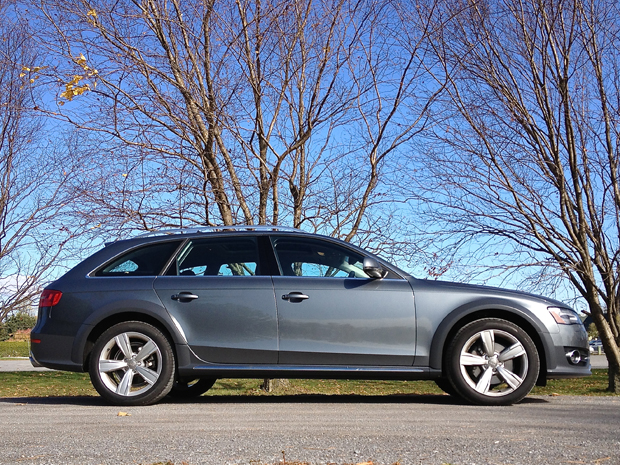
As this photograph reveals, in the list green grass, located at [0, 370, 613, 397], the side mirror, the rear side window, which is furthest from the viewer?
green grass, located at [0, 370, 613, 397]

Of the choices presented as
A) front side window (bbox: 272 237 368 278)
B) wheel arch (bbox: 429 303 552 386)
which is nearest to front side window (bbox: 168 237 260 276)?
front side window (bbox: 272 237 368 278)

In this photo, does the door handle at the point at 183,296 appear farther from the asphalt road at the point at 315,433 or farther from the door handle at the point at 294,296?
the asphalt road at the point at 315,433

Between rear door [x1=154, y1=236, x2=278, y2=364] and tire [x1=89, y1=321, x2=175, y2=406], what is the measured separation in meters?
0.27

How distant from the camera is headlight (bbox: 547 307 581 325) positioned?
6199 mm

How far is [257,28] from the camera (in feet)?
39.4

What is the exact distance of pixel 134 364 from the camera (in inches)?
241

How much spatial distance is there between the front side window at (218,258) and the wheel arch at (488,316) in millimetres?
1812

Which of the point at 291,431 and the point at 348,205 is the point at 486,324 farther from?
the point at 348,205

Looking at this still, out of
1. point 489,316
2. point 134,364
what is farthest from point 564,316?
point 134,364

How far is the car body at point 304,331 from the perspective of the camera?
237 inches

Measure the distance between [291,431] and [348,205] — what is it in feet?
32.7

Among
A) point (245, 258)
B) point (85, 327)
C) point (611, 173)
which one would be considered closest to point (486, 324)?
point (245, 258)

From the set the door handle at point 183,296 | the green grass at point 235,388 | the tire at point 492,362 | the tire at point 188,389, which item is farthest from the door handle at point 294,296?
the green grass at point 235,388

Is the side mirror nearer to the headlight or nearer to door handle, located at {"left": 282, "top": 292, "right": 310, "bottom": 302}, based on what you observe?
door handle, located at {"left": 282, "top": 292, "right": 310, "bottom": 302}
